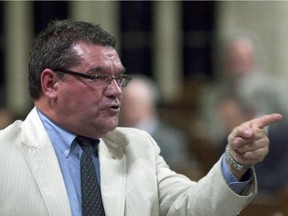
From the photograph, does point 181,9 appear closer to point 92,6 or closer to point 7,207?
point 92,6

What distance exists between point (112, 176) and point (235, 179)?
51 cm

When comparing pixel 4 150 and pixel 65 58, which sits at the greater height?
pixel 65 58

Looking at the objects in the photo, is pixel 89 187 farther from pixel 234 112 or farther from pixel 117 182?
pixel 234 112

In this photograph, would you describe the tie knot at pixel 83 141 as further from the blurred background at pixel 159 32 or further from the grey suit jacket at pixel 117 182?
the blurred background at pixel 159 32

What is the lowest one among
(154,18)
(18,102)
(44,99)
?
(18,102)

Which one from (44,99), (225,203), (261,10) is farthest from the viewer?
(261,10)

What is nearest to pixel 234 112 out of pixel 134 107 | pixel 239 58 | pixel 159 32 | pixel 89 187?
pixel 239 58

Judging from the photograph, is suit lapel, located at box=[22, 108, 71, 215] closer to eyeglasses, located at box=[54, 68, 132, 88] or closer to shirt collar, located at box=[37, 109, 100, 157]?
shirt collar, located at box=[37, 109, 100, 157]

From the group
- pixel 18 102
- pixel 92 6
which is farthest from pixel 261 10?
pixel 18 102

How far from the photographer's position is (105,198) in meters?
4.00

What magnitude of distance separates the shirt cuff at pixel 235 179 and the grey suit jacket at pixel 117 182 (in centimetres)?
2

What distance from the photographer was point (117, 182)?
159 inches

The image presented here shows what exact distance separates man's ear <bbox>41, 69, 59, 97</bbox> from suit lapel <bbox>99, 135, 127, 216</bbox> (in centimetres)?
29

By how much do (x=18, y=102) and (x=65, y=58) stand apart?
6.47m
